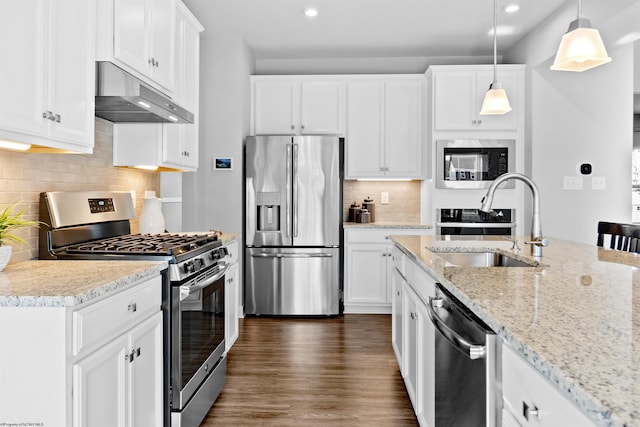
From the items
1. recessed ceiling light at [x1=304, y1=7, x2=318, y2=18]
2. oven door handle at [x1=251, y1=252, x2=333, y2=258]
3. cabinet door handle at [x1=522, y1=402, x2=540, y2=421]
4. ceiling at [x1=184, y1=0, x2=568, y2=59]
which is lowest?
oven door handle at [x1=251, y1=252, x2=333, y2=258]

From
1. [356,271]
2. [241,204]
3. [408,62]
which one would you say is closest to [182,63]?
[241,204]

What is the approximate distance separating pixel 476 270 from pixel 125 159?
221 centimetres

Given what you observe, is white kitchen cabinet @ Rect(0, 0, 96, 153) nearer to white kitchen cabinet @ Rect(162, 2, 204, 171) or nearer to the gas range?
the gas range

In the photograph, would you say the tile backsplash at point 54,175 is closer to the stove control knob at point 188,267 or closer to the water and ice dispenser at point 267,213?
the stove control knob at point 188,267

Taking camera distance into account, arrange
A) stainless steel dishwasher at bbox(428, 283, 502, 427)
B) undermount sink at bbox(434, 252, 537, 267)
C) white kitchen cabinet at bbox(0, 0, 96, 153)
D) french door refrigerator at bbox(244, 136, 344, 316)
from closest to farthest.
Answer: stainless steel dishwasher at bbox(428, 283, 502, 427), white kitchen cabinet at bbox(0, 0, 96, 153), undermount sink at bbox(434, 252, 537, 267), french door refrigerator at bbox(244, 136, 344, 316)

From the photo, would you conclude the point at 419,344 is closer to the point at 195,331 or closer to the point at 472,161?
the point at 195,331

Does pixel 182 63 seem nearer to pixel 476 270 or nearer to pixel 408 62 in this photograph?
pixel 476 270

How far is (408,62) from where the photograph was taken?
524cm

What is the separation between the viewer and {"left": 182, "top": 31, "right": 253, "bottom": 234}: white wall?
4500 mm

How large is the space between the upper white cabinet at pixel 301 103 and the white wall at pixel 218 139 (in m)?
0.39

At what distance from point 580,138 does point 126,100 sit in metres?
3.97

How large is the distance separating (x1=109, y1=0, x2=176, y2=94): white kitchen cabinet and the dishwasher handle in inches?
71.2

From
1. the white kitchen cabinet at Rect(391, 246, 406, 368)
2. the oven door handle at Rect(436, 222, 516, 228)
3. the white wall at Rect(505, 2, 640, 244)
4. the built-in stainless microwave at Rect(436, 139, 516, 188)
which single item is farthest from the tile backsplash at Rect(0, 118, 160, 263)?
the white wall at Rect(505, 2, 640, 244)

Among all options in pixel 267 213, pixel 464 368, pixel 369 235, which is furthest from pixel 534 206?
pixel 267 213
